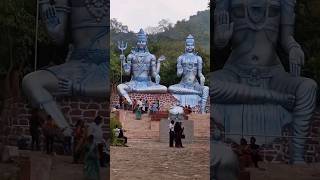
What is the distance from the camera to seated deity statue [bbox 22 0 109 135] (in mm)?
5699

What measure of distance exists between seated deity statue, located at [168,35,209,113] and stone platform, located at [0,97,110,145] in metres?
14.3

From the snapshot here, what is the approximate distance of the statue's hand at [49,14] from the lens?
18.9 feet

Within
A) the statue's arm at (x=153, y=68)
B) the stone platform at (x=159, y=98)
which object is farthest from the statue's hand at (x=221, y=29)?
the statue's arm at (x=153, y=68)

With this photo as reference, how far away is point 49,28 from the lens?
19.0 ft

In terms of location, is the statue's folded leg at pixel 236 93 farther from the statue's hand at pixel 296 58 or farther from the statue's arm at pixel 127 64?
the statue's arm at pixel 127 64

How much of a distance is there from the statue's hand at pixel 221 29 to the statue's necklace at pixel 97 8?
3.81 feet

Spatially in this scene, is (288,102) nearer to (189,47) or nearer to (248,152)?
(248,152)

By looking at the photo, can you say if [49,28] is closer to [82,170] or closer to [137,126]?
[82,170]

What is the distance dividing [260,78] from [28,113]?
2513 mm

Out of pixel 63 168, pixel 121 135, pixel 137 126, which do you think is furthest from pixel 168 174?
pixel 137 126

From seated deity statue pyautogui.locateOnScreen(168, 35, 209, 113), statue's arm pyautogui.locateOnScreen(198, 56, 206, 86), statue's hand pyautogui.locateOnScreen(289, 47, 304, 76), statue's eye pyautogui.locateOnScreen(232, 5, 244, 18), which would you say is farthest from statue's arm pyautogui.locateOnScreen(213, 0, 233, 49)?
statue's arm pyautogui.locateOnScreen(198, 56, 206, 86)

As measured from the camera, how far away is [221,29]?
5.52 m

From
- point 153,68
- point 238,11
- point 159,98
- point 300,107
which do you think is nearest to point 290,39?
point 238,11

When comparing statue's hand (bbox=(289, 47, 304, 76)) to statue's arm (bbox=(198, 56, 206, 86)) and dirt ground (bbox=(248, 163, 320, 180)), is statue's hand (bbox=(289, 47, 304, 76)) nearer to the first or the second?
dirt ground (bbox=(248, 163, 320, 180))
